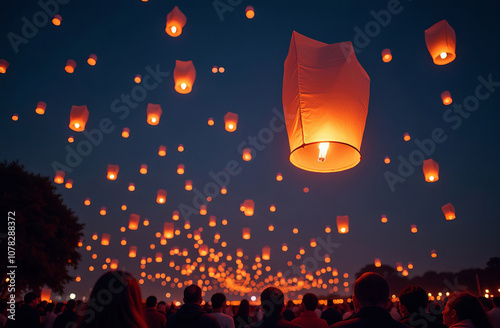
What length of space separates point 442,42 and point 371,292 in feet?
13.9

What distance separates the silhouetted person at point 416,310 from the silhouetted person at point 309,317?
1.38m

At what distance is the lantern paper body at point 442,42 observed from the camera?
4938 mm

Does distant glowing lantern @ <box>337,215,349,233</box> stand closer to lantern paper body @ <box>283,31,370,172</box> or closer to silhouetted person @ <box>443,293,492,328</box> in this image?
lantern paper body @ <box>283,31,370,172</box>

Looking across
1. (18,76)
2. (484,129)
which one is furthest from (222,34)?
(484,129)

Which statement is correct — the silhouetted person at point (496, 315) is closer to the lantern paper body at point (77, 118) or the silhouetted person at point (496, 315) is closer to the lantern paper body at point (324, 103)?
the lantern paper body at point (324, 103)

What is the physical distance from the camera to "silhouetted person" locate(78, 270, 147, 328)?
1422 millimetres

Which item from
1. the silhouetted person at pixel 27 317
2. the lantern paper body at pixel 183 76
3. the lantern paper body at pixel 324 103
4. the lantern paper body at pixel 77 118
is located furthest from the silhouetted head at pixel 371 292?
the lantern paper body at pixel 77 118

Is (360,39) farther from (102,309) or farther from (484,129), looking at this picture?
(102,309)

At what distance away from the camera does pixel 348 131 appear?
2836 mm

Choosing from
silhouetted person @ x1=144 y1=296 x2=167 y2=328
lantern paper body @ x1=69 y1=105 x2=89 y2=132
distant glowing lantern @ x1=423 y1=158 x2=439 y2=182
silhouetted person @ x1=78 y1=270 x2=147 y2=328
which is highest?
lantern paper body @ x1=69 y1=105 x2=89 y2=132

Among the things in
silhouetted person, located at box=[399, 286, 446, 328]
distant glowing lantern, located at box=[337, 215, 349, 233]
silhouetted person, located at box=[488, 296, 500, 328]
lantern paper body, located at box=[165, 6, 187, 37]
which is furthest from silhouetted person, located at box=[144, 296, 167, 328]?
distant glowing lantern, located at box=[337, 215, 349, 233]

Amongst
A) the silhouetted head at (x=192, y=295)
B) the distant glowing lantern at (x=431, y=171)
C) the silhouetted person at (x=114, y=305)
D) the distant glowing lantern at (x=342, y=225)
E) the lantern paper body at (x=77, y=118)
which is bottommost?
the silhouetted person at (x=114, y=305)

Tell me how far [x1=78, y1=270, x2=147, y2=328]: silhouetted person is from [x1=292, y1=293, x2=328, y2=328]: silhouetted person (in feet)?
9.20

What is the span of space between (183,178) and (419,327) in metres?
26.2
